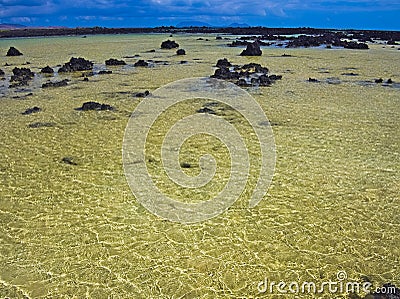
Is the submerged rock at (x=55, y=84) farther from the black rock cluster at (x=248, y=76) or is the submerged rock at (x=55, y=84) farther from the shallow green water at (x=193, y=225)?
the black rock cluster at (x=248, y=76)

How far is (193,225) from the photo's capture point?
780cm

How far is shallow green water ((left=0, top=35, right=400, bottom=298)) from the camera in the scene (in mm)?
6238

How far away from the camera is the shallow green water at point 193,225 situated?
6.24 metres

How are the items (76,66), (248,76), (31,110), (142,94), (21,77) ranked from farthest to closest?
1. (76,66)
2. (248,76)
3. (21,77)
4. (142,94)
5. (31,110)

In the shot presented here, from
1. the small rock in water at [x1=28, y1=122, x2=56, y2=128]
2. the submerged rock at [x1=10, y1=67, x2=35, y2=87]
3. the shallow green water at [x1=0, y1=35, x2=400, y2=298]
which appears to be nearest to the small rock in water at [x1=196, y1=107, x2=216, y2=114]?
the shallow green water at [x1=0, y1=35, x2=400, y2=298]

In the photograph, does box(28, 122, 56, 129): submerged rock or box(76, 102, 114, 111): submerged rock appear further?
box(76, 102, 114, 111): submerged rock

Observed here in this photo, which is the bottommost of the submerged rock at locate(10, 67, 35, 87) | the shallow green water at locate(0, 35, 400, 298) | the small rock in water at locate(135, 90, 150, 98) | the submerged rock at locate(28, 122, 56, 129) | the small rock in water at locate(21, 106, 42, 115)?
the shallow green water at locate(0, 35, 400, 298)

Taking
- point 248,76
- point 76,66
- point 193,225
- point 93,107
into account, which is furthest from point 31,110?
point 248,76

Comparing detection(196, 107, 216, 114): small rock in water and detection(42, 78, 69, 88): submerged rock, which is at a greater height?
detection(42, 78, 69, 88): submerged rock

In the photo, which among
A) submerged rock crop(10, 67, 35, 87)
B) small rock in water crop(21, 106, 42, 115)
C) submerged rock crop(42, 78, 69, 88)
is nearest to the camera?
small rock in water crop(21, 106, 42, 115)

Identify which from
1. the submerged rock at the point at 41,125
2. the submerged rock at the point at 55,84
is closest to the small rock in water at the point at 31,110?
the submerged rock at the point at 41,125

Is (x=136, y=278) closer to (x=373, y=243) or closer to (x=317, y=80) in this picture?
(x=373, y=243)

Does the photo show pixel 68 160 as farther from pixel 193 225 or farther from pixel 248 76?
pixel 248 76

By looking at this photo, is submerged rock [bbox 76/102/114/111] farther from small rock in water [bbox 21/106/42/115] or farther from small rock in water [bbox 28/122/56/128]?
small rock in water [bbox 28/122/56/128]
